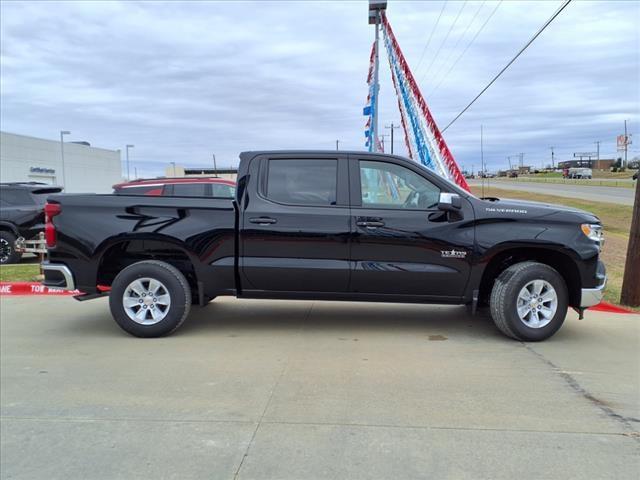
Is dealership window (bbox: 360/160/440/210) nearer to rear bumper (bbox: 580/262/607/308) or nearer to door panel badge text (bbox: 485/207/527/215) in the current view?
door panel badge text (bbox: 485/207/527/215)

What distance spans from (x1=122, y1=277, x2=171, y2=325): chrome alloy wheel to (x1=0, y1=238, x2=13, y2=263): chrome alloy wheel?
7890 millimetres

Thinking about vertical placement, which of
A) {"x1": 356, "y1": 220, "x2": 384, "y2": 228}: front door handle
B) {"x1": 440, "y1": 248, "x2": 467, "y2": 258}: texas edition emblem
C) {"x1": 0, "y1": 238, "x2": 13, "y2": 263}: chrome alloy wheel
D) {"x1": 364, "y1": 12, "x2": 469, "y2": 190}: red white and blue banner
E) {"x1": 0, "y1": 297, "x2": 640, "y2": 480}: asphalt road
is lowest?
{"x1": 0, "y1": 297, "x2": 640, "y2": 480}: asphalt road

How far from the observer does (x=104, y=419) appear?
3855 millimetres

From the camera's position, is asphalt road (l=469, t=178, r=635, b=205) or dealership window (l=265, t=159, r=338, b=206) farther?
asphalt road (l=469, t=178, r=635, b=205)

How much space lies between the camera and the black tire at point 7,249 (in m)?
11.9

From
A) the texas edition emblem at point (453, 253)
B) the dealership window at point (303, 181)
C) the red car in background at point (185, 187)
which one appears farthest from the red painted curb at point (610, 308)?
the red car in background at point (185, 187)

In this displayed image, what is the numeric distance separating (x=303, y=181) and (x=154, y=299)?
2063mm

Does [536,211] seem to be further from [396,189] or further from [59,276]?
[59,276]

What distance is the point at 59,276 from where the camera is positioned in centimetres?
589

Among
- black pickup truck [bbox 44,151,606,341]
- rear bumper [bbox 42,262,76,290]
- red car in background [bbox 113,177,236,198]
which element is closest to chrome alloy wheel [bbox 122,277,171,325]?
black pickup truck [bbox 44,151,606,341]

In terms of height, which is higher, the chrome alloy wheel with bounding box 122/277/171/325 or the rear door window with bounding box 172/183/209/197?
the rear door window with bounding box 172/183/209/197

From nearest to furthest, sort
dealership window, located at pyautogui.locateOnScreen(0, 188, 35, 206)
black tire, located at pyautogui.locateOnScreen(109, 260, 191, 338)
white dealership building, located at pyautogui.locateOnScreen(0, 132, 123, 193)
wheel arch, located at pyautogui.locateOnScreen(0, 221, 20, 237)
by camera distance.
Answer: black tire, located at pyautogui.locateOnScreen(109, 260, 191, 338) < wheel arch, located at pyautogui.locateOnScreen(0, 221, 20, 237) < dealership window, located at pyautogui.locateOnScreen(0, 188, 35, 206) < white dealership building, located at pyautogui.locateOnScreen(0, 132, 123, 193)

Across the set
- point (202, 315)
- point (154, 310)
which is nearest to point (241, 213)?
point (154, 310)

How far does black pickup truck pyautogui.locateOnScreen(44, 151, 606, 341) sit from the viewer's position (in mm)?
5508
